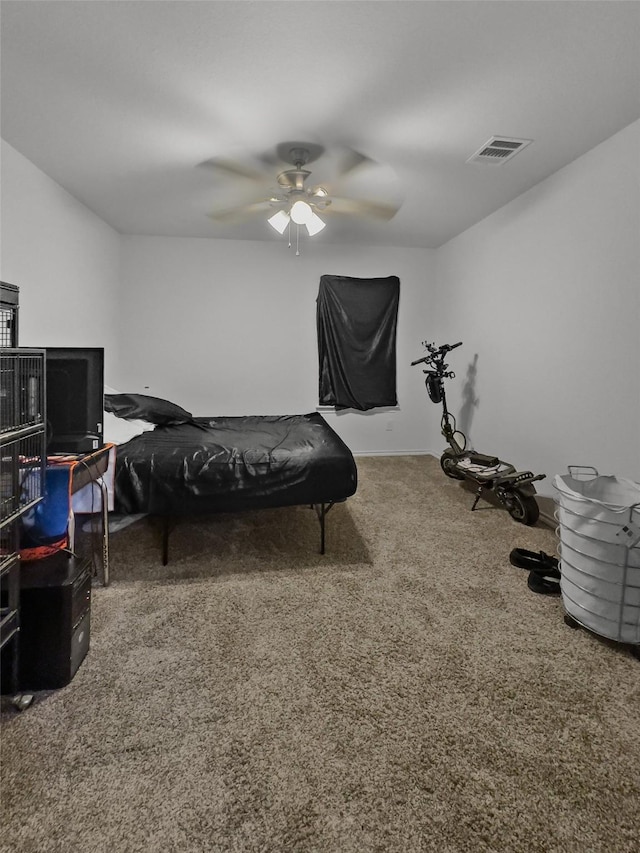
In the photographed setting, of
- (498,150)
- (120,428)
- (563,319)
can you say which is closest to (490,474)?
(563,319)

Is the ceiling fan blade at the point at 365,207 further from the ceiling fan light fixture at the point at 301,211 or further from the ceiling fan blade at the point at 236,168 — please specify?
the ceiling fan light fixture at the point at 301,211

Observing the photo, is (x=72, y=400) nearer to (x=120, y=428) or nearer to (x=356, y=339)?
(x=120, y=428)

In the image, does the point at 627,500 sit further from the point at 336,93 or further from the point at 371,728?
the point at 336,93

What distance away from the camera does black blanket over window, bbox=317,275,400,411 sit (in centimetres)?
516

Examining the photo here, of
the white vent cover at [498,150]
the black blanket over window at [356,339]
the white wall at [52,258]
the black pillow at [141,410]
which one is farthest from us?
the black blanket over window at [356,339]

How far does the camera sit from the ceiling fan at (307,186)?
2898 mm

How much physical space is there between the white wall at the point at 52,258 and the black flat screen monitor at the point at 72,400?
1124 mm

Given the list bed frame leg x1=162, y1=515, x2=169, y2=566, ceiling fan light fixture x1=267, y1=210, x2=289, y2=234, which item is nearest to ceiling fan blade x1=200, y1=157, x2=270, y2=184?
ceiling fan light fixture x1=267, y1=210, x2=289, y2=234

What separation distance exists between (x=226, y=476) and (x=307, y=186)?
2.29 meters

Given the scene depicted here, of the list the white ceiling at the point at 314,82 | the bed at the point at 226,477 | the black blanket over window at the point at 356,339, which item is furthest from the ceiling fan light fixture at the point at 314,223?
the black blanket over window at the point at 356,339

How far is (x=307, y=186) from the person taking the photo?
11.0 feet

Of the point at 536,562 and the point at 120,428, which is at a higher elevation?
the point at 120,428

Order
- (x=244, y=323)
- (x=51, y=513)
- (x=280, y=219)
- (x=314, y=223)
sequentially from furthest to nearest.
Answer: (x=244, y=323), (x=280, y=219), (x=314, y=223), (x=51, y=513)

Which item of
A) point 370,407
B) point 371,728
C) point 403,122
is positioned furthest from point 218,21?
point 370,407
